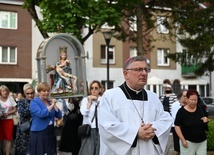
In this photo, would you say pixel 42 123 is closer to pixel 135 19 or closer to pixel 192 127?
pixel 192 127

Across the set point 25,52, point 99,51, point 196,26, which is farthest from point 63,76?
point 99,51

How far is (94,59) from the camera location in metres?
40.3

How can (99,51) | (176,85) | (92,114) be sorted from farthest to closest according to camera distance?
(176,85), (99,51), (92,114)

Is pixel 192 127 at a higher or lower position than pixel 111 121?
lower

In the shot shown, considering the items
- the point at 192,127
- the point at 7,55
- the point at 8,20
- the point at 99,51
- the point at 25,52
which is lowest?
the point at 192,127

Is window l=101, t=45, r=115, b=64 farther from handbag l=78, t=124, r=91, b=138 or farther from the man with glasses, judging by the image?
the man with glasses

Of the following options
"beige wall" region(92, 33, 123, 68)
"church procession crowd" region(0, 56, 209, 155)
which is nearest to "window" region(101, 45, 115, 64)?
"beige wall" region(92, 33, 123, 68)

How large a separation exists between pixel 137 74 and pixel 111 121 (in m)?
0.58

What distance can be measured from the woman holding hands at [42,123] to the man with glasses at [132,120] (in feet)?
11.3

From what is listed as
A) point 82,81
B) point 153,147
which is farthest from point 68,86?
point 153,147

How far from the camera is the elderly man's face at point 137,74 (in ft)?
17.0

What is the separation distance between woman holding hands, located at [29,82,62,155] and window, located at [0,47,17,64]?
1144 inches

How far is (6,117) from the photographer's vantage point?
12445 mm

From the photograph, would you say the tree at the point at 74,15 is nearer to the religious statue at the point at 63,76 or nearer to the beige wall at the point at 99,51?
the religious statue at the point at 63,76
